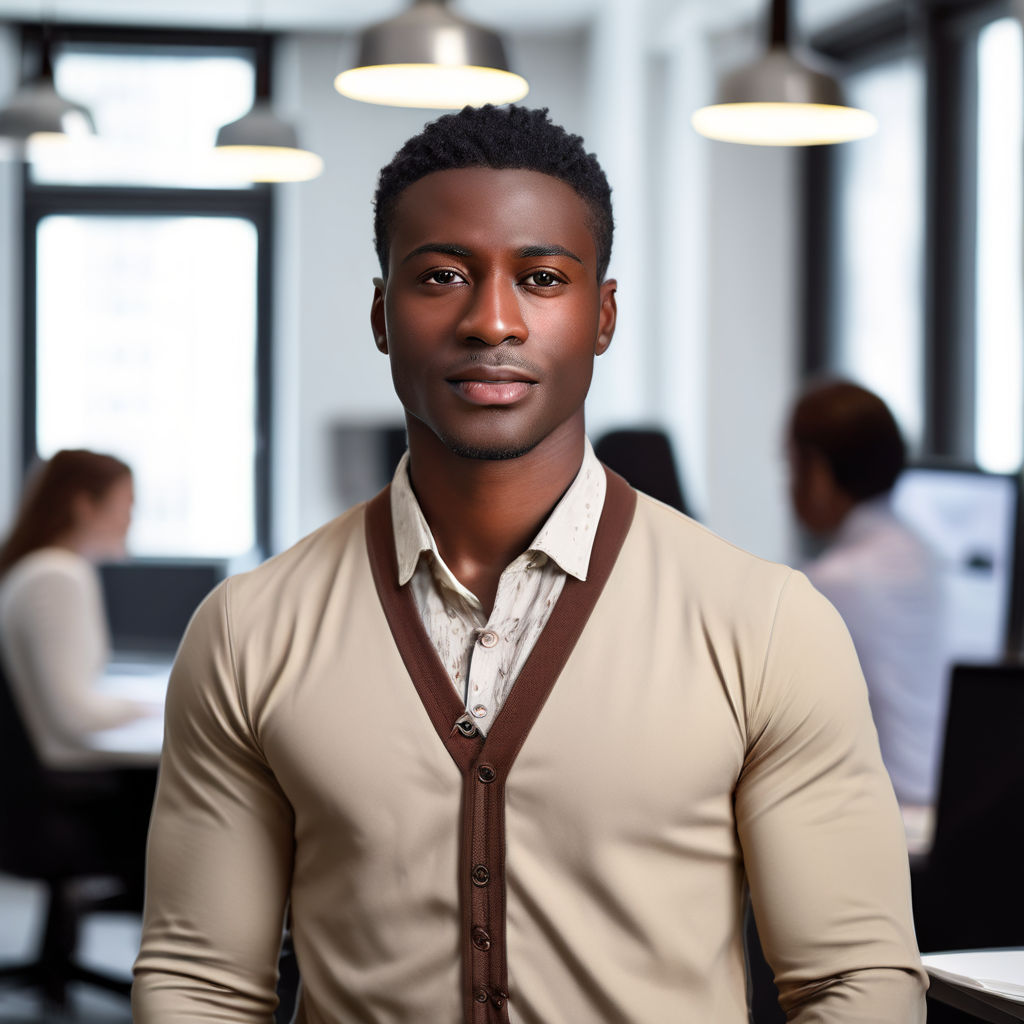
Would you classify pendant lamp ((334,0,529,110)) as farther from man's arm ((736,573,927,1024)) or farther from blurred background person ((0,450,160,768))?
man's arm ((736,573,927,1024))

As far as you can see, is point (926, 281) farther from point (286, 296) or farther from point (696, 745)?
point (696, 745)

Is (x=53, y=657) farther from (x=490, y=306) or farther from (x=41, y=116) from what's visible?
(x=490, y=306)

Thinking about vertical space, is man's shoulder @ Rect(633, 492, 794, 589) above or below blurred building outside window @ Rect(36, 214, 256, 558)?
below

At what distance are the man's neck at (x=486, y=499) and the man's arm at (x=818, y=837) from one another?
22 cm

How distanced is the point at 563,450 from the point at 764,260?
4124mm

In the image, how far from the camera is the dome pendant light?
7.67 ft

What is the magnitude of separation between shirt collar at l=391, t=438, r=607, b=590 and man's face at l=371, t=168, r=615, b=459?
0.22ft

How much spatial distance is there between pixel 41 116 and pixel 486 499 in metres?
2.40

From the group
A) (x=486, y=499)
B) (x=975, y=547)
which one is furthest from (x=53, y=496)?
(x=486, y=499)

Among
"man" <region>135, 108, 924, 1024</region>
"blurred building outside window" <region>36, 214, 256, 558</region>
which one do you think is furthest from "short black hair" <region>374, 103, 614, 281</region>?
"blurred building outside window" <region>36, 214, 256, 558</region>

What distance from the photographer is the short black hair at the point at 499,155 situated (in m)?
1.11

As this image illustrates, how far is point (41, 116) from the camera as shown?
313cm

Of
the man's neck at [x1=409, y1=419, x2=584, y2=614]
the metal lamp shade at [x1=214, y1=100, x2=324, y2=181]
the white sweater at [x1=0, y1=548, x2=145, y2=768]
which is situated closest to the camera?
the man's neck at [x1=409, y1=419, x2=584, y2=614]

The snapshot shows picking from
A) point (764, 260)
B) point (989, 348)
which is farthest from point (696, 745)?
point (764, 260)
